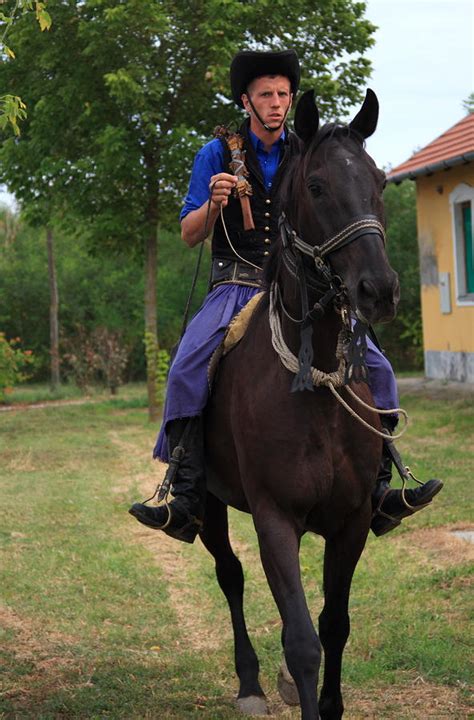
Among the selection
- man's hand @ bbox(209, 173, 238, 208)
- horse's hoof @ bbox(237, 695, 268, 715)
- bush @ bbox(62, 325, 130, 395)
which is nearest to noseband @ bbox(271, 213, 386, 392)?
man's hand @ bbox(209, 173, 238, 208)

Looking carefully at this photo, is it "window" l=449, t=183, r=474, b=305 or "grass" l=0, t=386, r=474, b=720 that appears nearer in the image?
"grass" l=0, t=386, r=474, b=720

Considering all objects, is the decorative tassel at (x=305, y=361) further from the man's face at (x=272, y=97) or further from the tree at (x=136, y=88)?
the tree at (x=136, y=88)

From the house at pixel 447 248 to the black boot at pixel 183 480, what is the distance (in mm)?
14137

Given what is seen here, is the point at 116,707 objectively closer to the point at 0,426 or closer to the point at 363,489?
the point at 363,489

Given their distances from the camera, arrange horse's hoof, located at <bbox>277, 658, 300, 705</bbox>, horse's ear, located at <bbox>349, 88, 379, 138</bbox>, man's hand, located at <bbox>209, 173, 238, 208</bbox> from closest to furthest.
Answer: horse's ear, located at <bbox>349, 88, 379, 138</bbox> → man's hand, located at <bbox>209, 173, 238, 208</bbox> → horse's hoof, located at <bbox>277, 658, 300, 705</bbox>

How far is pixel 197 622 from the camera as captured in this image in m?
7.03

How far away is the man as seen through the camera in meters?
5.03

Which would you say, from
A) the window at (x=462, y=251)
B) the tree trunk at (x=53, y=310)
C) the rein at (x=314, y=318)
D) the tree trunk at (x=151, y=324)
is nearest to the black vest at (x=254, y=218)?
the rein at (x=314, y=318)

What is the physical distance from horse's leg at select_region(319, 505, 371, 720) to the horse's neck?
0.79 metres

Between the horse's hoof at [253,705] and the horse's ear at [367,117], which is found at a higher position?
the horse's ear at [367,117]

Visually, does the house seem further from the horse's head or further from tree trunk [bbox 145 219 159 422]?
the horse's head

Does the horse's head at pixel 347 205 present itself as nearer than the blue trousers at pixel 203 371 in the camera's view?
Yes

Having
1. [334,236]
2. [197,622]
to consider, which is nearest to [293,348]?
[334,236]

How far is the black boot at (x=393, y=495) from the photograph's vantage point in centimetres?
506
